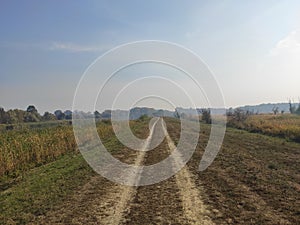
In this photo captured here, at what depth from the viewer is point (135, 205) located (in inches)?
369

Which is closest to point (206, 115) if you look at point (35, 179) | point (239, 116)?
point (239, 116)

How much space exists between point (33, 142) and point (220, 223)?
16.2 m

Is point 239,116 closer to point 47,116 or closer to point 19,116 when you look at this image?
point 19,116

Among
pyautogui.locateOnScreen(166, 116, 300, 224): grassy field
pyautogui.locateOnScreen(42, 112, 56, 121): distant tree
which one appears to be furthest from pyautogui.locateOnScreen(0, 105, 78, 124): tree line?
pyautogui.locateOnScreen(166, 116, 300, 224): grassy field

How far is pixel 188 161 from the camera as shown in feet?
56.2

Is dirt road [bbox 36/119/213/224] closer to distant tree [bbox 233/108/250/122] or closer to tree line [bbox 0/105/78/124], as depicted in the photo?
distant tree [bbox 233/108/250/122]

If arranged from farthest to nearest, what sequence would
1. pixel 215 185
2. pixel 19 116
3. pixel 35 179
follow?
pixel 19 116 → pixel 35 179 → pixel 215 185

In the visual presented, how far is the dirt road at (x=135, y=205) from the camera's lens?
26.7 ft

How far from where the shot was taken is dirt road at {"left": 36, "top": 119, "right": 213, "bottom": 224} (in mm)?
8125

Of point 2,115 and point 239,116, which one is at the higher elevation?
point 2,115

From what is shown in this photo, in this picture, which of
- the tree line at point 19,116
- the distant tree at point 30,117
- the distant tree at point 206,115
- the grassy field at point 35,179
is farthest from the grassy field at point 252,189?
the distant tree at point 30,117

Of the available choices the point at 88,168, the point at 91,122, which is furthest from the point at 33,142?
the point at 91,122

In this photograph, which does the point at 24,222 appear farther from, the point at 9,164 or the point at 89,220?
the point at 9,164

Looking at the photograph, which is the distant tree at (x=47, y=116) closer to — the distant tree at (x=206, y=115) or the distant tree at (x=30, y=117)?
the distant tree at (x=30, y=117)
